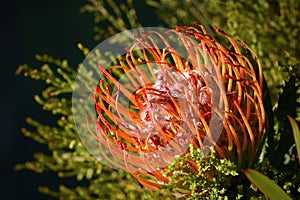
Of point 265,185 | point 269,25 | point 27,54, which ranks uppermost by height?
point 27,54

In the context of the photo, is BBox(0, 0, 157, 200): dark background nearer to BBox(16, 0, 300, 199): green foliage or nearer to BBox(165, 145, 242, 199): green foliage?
BBox(16, 0, 300, 199): green foliage

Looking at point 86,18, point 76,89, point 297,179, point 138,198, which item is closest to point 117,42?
point 76,89

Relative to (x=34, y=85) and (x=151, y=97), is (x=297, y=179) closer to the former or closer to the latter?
(x=151, y=97)

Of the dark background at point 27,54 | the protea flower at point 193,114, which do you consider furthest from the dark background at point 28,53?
the protea flower at point 193,114

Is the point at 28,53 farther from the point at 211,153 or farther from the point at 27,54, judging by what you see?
the point at 211,153

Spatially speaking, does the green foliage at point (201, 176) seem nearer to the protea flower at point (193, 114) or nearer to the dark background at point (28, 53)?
the protea flower at point (193, 114)

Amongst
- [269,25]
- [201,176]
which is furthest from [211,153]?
[269,25]

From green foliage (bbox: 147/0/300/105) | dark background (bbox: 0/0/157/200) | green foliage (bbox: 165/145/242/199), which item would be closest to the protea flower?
green foliage (bbox: 165/145/242/199)
